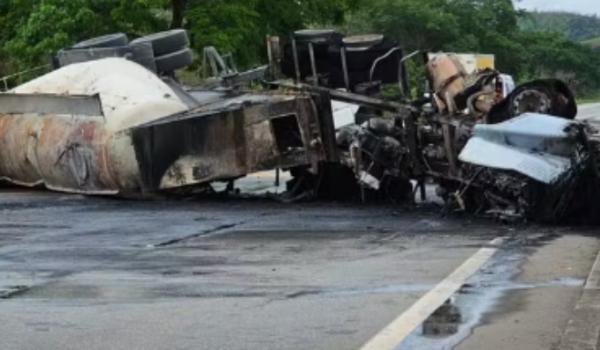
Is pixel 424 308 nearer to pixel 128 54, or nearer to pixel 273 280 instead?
pixel 273 280

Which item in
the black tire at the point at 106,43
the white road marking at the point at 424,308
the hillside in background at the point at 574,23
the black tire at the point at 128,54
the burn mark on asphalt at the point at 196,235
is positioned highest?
the black tire at the point at 106,43

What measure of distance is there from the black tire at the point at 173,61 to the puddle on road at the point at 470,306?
1062 centimetres

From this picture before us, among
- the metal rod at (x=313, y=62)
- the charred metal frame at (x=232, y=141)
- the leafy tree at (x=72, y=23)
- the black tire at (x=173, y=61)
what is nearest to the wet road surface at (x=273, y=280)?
the charred metal frame at (x=232, y=141)

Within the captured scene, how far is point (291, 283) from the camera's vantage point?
9.19 meters

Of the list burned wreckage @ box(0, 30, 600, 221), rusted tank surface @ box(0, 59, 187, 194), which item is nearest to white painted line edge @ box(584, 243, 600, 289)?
burned wreckage @ box(0, 30, 600, 221)

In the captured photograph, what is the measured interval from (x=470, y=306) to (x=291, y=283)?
169 centimetres

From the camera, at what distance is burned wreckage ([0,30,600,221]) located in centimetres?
1358

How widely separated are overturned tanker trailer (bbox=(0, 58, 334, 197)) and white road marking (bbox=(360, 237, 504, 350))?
632 cm

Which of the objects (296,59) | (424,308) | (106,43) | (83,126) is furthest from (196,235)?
(106,43)

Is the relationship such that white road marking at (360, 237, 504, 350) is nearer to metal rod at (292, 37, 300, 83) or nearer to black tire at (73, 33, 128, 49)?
metal rod at (292, 37, 300, 83)

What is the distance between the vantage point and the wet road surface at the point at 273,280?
712 centimetres

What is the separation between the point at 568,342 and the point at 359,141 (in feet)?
31.9

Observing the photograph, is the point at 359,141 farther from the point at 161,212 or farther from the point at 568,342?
the point at 568,342

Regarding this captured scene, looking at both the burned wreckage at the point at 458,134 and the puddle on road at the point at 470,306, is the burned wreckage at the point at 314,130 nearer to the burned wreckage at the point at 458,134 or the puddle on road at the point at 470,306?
the burned wreckage at the point at 458,134
